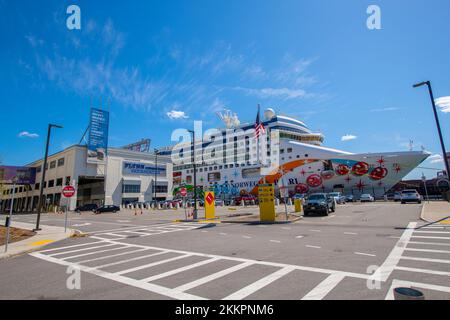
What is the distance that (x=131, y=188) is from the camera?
5431 cm

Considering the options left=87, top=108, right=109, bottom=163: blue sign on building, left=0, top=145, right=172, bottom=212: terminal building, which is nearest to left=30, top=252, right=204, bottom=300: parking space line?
left=0, top=145, right=172, bottom=212: terminal building

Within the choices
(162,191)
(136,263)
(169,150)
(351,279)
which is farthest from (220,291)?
(169,150)

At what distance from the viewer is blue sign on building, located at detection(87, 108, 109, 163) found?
47625 mm

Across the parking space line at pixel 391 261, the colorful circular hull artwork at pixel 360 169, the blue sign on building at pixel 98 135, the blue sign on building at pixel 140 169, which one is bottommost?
the parking space line at pixel 391 261

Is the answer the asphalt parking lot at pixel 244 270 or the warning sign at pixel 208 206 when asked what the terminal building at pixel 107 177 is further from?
the asphalt parking lot at pixel 244 270

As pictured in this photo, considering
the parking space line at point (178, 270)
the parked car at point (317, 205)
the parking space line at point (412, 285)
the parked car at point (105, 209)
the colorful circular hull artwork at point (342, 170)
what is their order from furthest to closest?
1. the colorful circular hull artwork at point (342, 170)
2. the parked car at point (105, 209)
3. the parked car at point (317, 205)
4. the parking space line at point (178, 270)
5. the parking space line at point (412, 285)

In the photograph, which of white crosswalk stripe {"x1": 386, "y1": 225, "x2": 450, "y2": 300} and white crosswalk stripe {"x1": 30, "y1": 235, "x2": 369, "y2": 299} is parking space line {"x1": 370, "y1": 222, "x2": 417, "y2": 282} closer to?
white crosswalk stripe {"x1": 386, "y1": 225, "x2": 450, "y2": 300}

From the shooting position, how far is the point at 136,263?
6.93 meters

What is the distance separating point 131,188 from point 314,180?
39.6 meters

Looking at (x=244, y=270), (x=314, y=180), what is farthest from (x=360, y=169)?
(x=244, y=270)

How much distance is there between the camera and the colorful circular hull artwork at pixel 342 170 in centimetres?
4592

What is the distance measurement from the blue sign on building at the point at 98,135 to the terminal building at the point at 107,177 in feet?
4.75

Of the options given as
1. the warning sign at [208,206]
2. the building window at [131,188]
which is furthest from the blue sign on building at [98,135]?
the warning sign at [208,206]
